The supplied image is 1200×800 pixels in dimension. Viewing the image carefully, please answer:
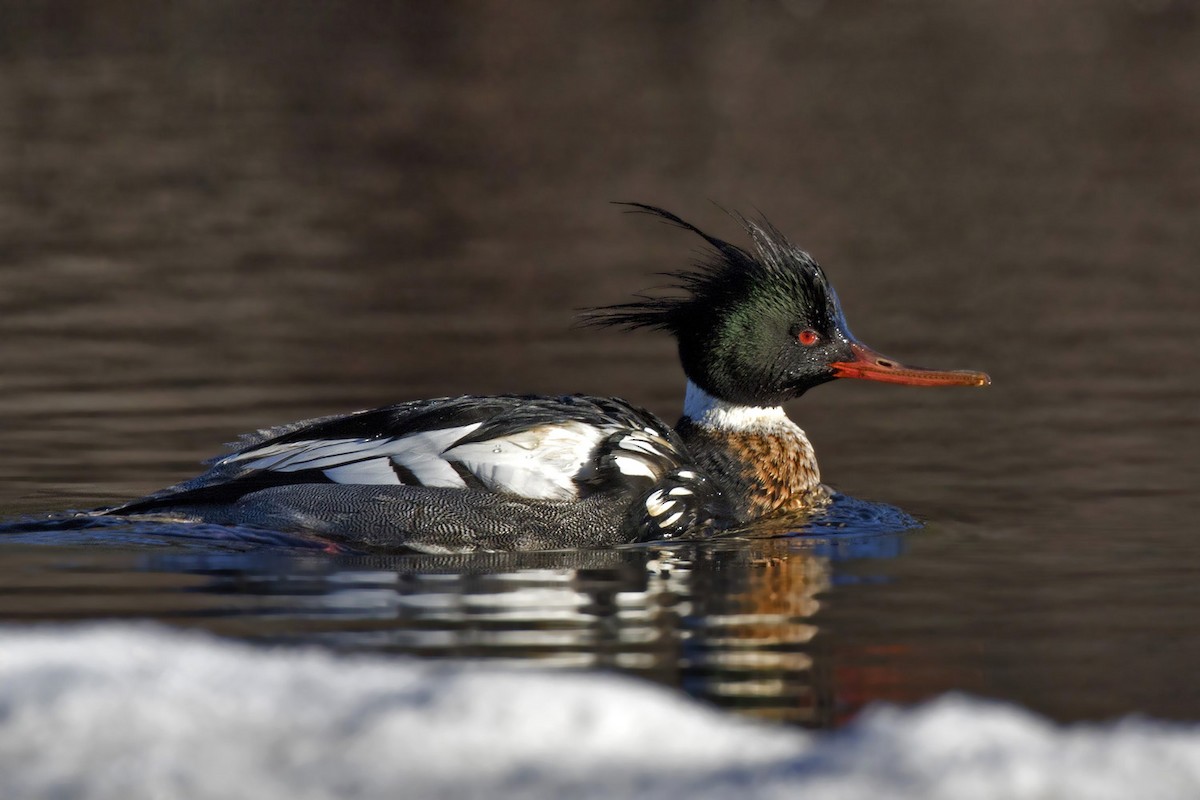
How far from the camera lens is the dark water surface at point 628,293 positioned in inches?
256

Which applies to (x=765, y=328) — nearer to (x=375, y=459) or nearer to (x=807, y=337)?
(x=807, y=337)

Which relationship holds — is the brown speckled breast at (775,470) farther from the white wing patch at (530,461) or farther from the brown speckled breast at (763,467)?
the white wing patch at (530,461)

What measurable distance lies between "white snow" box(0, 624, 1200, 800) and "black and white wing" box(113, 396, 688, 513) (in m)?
2.43

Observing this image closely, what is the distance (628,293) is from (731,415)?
500 centimetres

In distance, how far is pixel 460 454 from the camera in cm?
795

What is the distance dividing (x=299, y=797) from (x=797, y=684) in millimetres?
1707

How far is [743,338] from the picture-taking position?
8953mm

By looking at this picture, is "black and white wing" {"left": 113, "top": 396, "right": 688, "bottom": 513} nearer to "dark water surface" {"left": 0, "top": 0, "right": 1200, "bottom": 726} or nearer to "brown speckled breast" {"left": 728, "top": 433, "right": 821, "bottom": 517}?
"dark water surface" {"left": 0, "top": 0, "right": 1200, "bottom": 726}

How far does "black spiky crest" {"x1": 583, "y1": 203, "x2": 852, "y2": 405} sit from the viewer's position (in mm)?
8891

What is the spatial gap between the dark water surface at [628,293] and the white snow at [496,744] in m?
0.39

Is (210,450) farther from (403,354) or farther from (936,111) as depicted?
(936,111)

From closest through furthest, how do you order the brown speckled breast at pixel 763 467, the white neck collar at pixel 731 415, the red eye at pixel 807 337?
the brown speckled breast at pixel 763 467, the red eye at pixel 807 337, the white neck collar at pixel 731 415

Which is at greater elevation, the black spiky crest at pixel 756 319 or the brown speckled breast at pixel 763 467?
the black spiky crest at pixel 756 319

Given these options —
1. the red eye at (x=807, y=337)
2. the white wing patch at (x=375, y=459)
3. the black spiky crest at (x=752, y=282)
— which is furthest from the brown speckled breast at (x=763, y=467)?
the white wing patch at (x=375, y=459)
